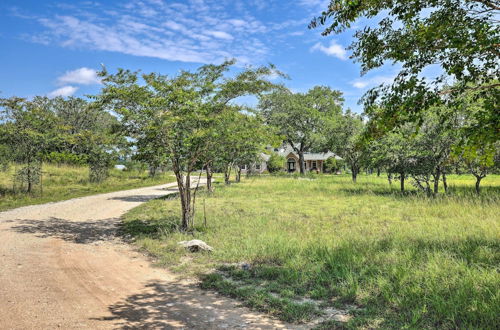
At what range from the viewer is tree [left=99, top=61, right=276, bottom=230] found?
32.6 feet

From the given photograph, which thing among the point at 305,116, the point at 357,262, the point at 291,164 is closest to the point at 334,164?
the point at 291,164

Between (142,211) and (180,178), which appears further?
(142,211)

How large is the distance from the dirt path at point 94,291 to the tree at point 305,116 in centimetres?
3805

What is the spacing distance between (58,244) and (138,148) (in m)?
3.56

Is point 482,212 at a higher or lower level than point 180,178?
lower

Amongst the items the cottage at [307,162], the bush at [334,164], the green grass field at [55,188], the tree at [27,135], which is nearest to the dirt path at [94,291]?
the green grass field at [55,188]

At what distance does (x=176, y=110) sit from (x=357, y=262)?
6673 mm

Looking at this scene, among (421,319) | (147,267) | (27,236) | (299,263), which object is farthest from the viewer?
(27,236)

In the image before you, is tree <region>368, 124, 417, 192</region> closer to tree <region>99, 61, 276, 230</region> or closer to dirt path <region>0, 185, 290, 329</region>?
tree <region>99, 61, 276, 230</region>

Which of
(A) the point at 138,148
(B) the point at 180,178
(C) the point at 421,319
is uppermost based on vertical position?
(A) the point at 138,148

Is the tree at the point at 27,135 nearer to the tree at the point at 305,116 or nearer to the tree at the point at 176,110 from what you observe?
the tree at the point at 176,110

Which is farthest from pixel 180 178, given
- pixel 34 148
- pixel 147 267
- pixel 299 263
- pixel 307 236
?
pixel 34 148

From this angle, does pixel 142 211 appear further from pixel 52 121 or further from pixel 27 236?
pixel 52 121

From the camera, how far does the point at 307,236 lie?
31.8 ft
